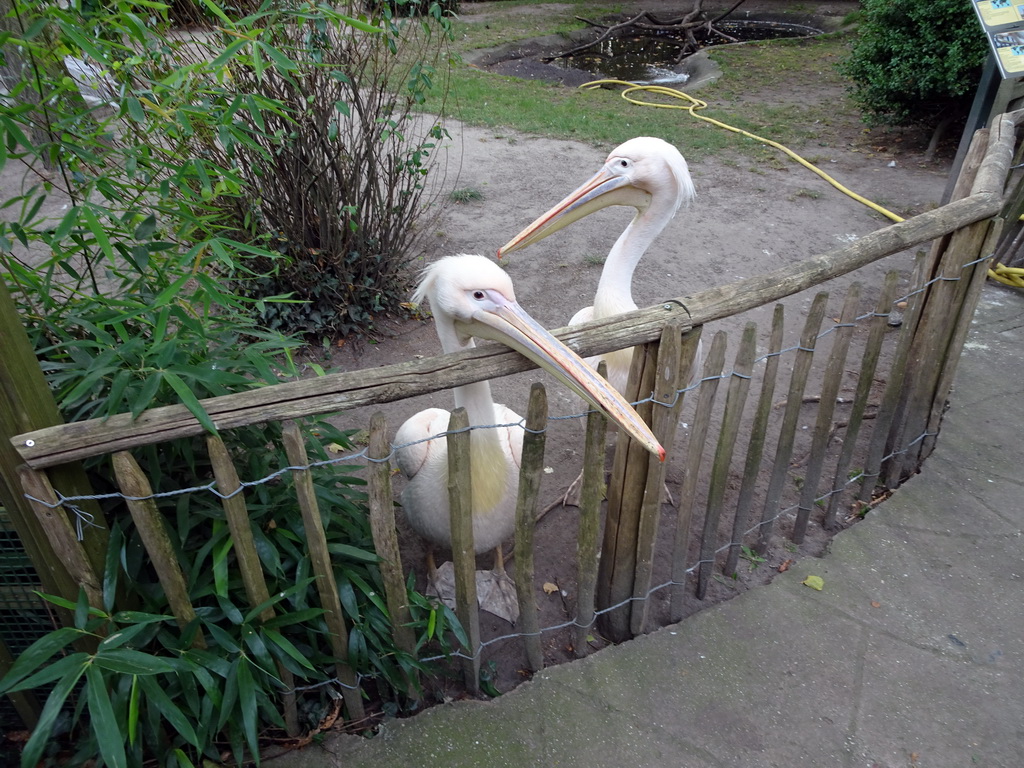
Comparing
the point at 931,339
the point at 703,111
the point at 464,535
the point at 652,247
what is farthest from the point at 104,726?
the point at 703,111

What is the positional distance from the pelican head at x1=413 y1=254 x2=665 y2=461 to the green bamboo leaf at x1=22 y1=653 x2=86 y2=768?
128 cm

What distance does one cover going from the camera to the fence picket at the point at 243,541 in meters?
1.63

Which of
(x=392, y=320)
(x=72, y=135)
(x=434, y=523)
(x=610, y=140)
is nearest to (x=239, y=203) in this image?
(x=392, y=320)

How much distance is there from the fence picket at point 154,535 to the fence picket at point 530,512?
0.93 metres

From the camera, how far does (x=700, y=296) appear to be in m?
2.04

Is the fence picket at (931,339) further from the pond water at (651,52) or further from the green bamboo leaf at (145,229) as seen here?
the pond water at (651,52)

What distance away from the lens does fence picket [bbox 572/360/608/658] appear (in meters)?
2.02

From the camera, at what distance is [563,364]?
5.92 feet

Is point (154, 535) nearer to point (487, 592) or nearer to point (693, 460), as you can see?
point (487, 592)

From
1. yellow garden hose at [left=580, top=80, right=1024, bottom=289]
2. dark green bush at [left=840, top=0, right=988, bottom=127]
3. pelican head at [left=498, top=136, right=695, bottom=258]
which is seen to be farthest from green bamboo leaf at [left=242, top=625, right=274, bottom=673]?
dark green bush at [left=840, top=0, right=988, bottom=127]

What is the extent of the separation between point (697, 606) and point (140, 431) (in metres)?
2.01

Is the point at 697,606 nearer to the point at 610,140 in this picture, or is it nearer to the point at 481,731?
the point at 481,731

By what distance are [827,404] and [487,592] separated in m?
1.47

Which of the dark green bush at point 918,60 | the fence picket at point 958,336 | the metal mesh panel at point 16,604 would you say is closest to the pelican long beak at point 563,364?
the metal mesh panel at point 16,604
